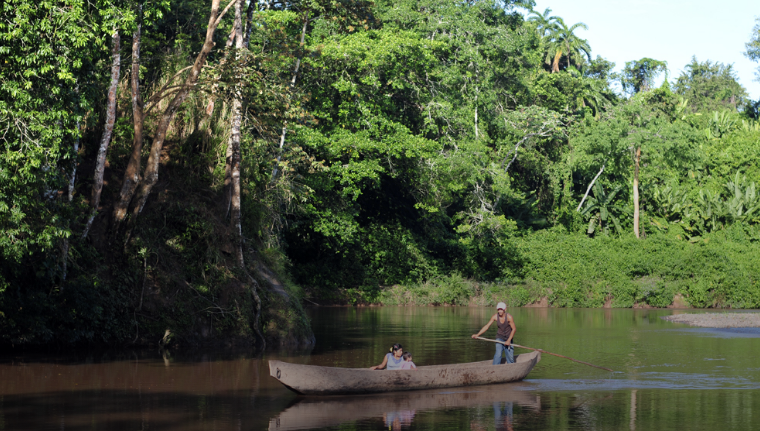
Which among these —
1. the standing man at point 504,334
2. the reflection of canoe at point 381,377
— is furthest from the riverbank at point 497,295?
the reflection of canoe at point 381,377

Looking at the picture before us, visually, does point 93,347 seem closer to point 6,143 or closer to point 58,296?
point 58,296

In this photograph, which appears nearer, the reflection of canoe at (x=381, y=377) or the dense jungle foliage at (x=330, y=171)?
the reflection of canoe at (x=381, y=377)

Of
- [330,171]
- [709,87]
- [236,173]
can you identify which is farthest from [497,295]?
[709,87]

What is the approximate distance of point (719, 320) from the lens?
35.6m

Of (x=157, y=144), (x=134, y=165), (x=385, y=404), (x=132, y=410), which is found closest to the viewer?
(x=132, y=410)

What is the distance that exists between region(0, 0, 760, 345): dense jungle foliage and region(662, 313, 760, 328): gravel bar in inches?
319

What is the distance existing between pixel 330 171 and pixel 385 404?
25.4 m

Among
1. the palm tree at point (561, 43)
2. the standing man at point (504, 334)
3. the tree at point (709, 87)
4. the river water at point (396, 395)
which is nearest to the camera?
the river water at point (396, 395)

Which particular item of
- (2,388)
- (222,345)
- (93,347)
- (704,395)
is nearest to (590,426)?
(704,395)

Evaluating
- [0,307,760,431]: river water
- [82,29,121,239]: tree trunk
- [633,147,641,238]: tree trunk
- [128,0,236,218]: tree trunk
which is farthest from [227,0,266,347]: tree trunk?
[633,147,641,238]: tree trunk

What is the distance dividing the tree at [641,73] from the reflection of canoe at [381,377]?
54702mm

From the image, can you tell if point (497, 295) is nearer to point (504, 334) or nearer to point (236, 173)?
point (236, 173)

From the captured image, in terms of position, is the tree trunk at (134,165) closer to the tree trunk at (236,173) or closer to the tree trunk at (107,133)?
the tree trunk at (107,133)

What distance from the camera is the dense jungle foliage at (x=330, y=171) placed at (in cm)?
1916
